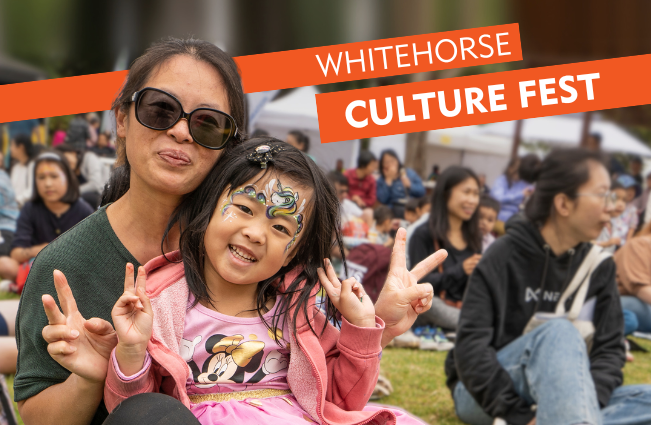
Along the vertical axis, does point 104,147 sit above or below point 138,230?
above

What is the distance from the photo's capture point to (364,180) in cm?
894

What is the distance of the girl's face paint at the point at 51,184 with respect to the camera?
6.57 m

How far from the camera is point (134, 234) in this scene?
6.44 ft

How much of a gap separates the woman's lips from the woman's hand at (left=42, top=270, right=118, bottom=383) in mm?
462

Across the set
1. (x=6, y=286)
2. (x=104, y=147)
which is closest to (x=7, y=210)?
(x=6, y=286)

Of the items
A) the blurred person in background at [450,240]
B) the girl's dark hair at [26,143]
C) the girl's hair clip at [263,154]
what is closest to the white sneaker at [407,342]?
the blurred person in background at [450,240]

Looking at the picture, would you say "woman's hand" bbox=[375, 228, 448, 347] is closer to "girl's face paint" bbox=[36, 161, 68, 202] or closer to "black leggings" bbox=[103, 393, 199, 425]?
"black leggings" bbox=[103, 393, 199, 425]

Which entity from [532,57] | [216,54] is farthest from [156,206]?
[532,57]

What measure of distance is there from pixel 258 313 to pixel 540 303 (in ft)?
7.48

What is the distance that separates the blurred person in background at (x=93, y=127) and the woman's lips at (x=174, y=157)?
8242 mm

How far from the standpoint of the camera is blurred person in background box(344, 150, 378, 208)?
28.9ft

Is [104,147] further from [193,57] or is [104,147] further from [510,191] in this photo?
[193,57]

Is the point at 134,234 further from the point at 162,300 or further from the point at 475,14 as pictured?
the point at 475,14

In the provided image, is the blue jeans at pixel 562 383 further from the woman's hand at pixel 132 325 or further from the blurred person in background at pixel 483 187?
the blurred person in background at pixel 483 187
